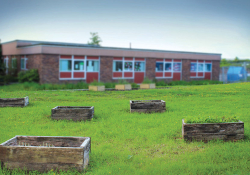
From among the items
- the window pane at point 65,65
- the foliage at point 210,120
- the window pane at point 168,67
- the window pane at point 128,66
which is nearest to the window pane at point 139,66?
the window pane at point 128,66

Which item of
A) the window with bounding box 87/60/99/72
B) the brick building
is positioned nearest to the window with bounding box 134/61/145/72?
the brick building

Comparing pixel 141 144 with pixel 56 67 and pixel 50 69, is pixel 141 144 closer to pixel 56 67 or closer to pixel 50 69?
pixel 50 69

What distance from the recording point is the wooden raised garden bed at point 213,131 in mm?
7168

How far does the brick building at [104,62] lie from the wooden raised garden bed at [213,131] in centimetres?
2129

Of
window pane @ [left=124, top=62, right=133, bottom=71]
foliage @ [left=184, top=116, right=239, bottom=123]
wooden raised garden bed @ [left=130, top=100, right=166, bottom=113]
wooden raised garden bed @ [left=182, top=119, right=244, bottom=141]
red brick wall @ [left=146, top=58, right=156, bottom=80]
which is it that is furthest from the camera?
red brick wall @ [left=146, top=58, right=156, bottom=80]

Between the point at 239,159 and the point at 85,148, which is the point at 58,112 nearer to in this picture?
the point at 85,148

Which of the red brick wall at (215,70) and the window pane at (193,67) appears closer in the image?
the window pane at (193,67)

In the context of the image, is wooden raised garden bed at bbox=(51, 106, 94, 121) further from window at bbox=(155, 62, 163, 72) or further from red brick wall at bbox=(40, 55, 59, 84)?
window at bbox=(155, 62, 163, 72)

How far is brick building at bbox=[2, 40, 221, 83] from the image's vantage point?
26.9 m

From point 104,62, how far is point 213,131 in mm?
23369

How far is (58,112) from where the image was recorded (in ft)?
33.2

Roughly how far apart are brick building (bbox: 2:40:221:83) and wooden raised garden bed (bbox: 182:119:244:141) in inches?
838

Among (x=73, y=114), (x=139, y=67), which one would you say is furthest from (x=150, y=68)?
(x=73, y=114)

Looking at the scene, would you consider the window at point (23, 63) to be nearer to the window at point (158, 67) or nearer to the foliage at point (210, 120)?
the window at point (158, 67)
